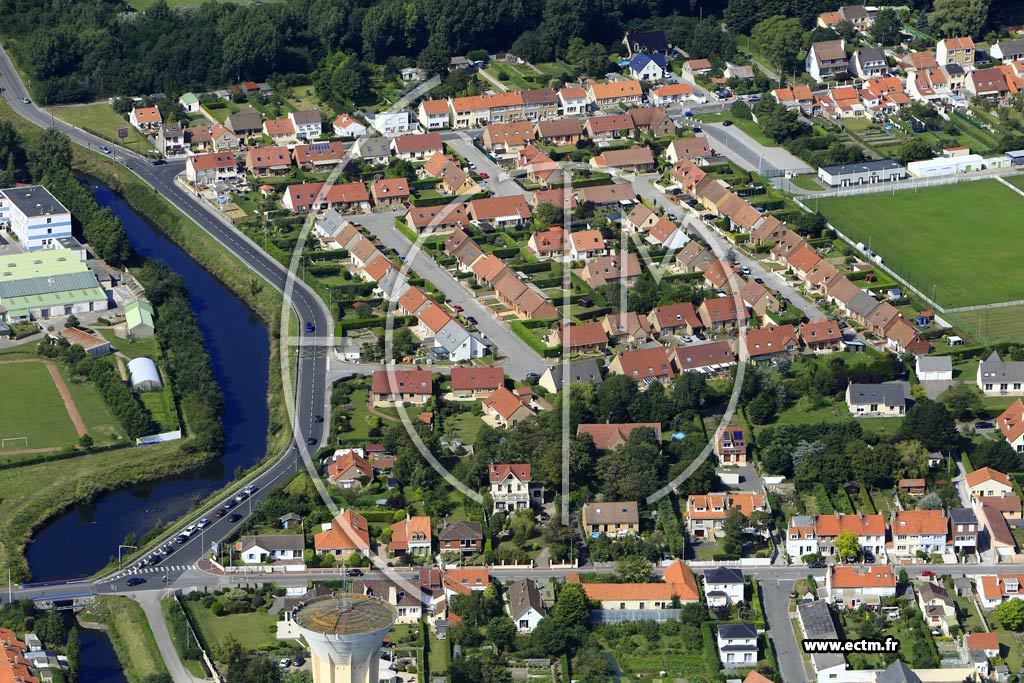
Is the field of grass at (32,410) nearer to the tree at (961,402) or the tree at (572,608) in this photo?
the tree at (572,608)

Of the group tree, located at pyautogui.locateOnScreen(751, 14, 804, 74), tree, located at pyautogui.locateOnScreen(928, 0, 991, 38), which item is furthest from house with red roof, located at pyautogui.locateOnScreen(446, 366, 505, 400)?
tree, located at pyautogui.locateOnScreen(928, 0, 991, 38)

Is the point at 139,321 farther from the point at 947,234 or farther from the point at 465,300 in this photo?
the point at 947,234

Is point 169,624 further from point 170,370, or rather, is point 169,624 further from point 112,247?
point 112,247

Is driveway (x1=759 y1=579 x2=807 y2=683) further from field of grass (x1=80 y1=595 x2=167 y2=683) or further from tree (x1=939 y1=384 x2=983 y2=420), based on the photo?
field of grass (x1=80 y1=595 x2=167 y2=683)

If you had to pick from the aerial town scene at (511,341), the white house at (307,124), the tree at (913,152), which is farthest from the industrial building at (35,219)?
the tree at (913,152)

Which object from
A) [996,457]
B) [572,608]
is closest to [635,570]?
[572,608]
